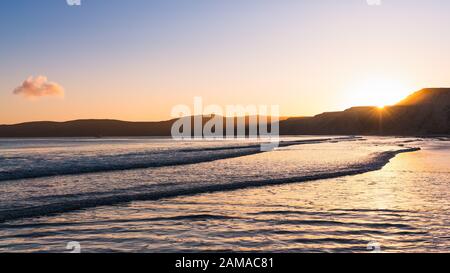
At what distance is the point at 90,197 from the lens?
44.5ft

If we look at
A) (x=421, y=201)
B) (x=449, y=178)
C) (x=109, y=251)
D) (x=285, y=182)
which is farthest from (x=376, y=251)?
(x=449, y=178)

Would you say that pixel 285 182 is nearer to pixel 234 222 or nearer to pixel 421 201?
pixel 421 201

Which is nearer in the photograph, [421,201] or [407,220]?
[407,220]

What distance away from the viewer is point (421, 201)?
41.4ft

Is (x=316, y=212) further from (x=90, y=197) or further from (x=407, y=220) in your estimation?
(x=90, y=197)

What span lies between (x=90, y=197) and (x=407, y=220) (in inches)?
358

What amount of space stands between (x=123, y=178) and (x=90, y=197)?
5.56 m

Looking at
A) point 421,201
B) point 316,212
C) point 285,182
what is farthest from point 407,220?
point 285,182

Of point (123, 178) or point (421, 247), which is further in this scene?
point (123, 178)
